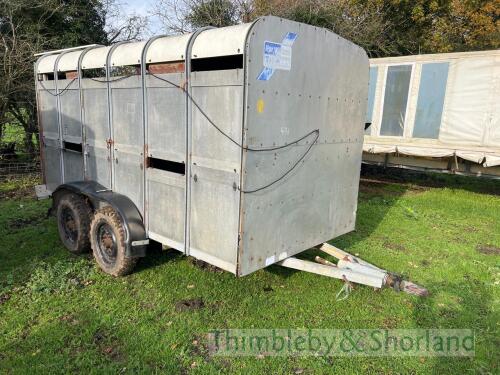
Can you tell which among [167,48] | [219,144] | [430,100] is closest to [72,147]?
[167,48]

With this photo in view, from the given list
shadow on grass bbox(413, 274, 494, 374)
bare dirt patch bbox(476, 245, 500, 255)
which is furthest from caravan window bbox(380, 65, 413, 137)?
shadow on grass bbox(413, 274, 494, 374)

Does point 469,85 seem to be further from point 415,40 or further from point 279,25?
point 415,40

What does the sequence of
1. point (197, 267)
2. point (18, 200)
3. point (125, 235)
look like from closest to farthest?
point (125, 235) < point (197, 267) < point (18, 200)

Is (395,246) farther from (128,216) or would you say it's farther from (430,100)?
(430,100)

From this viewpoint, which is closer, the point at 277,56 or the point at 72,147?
the point at 277,56

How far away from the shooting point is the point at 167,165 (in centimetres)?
420

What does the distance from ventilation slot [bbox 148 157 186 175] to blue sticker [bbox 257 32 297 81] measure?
A: 4.42ft

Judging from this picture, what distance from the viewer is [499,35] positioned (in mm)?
17172

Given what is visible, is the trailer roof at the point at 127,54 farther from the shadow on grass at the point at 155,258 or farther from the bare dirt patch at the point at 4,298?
the bare dirt patch at the point at 4,298

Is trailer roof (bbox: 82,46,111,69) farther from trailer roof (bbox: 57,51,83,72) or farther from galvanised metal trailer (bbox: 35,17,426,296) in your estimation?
trailer roof (bbox: 57,51,83,72)

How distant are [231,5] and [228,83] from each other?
14973 millimetres

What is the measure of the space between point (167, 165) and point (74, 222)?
6.55 ft

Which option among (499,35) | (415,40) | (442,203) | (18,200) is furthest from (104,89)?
(499,35)

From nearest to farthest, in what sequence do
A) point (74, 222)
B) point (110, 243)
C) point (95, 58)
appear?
1. point (110, 243)
2. point (95, 58)
3. point (74, 222)
